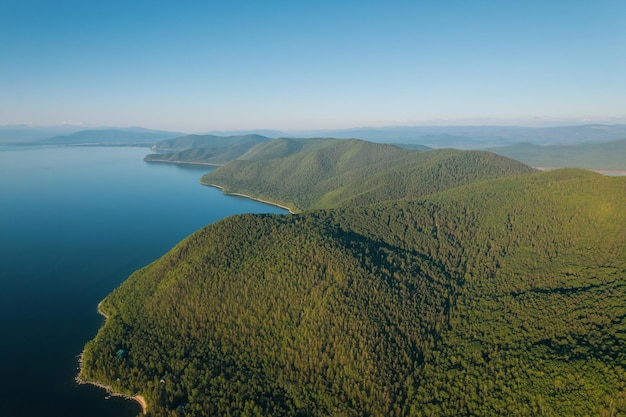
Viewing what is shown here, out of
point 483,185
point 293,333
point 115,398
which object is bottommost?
point 115,398

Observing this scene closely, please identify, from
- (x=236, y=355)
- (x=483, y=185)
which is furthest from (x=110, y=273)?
(x=483, y=185)

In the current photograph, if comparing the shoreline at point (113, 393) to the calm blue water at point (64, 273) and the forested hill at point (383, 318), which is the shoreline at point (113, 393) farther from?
the forested hill at point (383, 318)

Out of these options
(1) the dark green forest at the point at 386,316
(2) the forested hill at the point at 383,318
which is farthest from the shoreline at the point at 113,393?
(1) the dark green forest at the point at 386,316

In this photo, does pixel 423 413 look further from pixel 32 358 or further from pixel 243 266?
pixel 32 358

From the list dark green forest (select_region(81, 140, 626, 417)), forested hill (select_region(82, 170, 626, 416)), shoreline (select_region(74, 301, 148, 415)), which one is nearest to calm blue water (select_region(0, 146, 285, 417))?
shoreline (select_region(74, 301, 148, 415))

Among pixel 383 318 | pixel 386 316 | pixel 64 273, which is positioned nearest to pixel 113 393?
pixel 383 318
